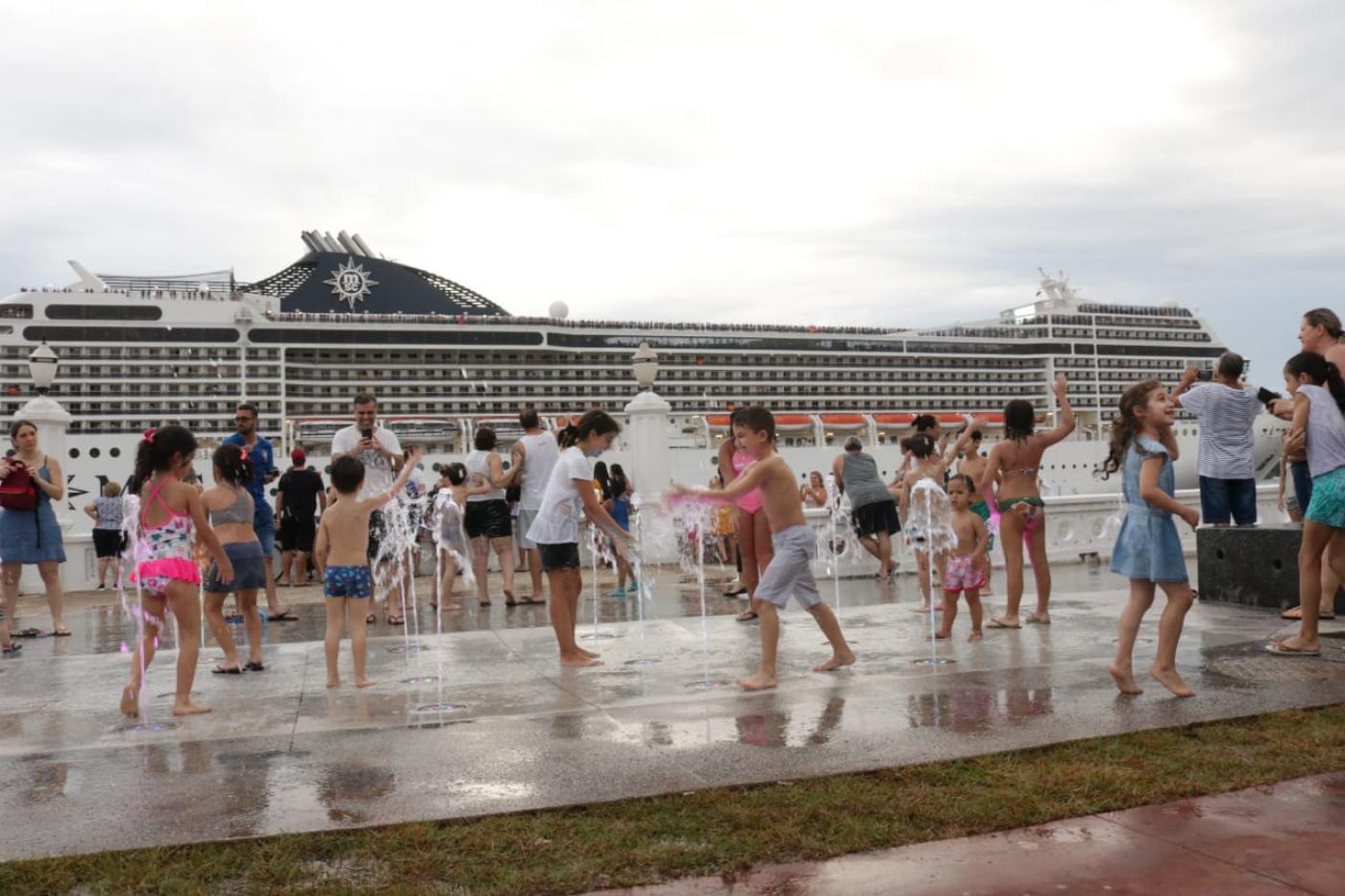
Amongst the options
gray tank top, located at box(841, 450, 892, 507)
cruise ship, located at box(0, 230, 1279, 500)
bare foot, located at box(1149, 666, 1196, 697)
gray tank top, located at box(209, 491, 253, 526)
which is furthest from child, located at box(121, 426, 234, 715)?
cruise ship, located at box(0, 230, 1279, 500)

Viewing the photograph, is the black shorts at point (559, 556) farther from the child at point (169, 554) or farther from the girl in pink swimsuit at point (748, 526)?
the child at point (169, 554)

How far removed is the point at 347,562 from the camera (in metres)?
6.39

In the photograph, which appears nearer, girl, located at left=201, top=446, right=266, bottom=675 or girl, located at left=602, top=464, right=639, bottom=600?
girl, located at left=201, top=446, right=266, bottom=675

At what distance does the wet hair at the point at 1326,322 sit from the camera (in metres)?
6.68

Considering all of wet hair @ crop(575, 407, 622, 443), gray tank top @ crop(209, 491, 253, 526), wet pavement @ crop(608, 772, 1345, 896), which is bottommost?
wet pavement @ crop(608, 772, 1345, 896)

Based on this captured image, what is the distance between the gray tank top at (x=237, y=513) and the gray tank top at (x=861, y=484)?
542cm

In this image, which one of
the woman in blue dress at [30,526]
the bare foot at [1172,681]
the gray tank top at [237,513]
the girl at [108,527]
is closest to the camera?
the bare foot at [1172,681]

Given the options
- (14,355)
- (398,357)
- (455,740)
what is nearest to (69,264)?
(14,355)

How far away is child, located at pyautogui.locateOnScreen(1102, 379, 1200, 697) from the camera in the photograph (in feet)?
17.3

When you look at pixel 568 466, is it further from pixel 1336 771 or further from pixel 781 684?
pixel 1336 771

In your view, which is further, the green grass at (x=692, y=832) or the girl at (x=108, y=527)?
the girl at (x=108, y=527)

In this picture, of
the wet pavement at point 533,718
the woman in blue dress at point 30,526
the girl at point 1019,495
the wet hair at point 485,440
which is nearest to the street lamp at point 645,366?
the wet hair at point 485,440

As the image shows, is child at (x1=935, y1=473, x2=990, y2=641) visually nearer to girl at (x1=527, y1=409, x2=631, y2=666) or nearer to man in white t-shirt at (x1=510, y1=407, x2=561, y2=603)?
girl at (x1=527, y1=409, x2=631, y2=666)

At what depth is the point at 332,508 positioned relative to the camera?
637 centimetres
